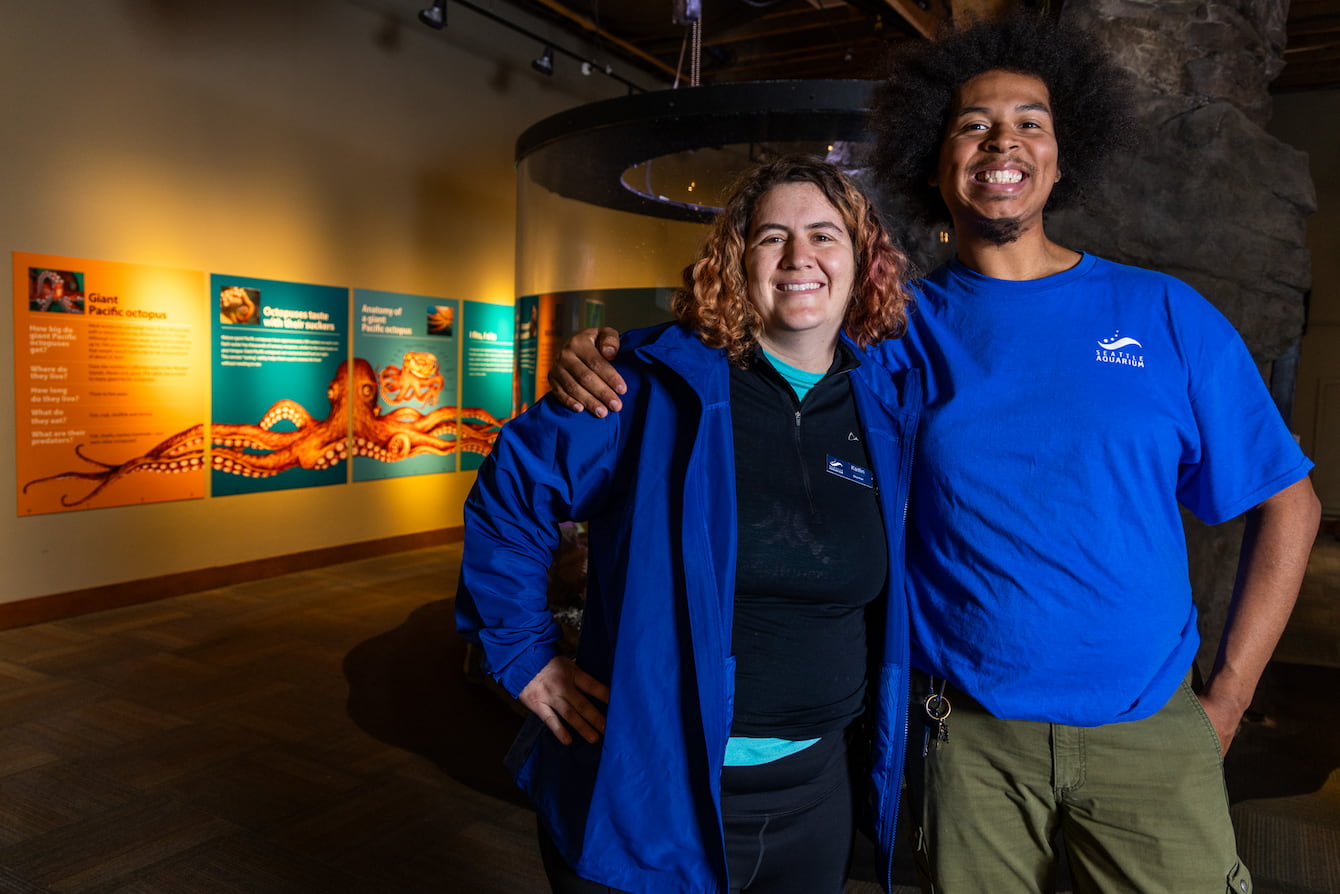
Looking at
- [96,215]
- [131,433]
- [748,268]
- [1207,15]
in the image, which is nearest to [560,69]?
[96,215]

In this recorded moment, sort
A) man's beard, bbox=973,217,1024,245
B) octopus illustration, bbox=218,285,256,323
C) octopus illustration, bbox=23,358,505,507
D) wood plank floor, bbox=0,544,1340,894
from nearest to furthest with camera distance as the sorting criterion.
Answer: man's beard, bbox=973,217,1024,245 < wood plank floor, bbox=0,544,1340,894 < octopus illustration, bbox=23,358,505,507 < octopus illustration, bbox=218,285,256,323

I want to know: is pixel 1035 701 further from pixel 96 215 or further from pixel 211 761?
pixel 96 215

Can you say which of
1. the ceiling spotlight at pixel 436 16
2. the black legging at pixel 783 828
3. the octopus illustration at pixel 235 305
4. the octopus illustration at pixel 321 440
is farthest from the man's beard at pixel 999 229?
the ceiling spotlight at pixel 436 16

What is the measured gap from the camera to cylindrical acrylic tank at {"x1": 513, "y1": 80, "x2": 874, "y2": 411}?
11.3 feet

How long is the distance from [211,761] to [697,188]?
2.90 meters

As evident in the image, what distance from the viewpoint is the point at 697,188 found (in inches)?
150

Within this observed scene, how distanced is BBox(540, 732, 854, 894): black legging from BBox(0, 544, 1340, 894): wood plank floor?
146 cm

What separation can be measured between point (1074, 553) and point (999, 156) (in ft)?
2.19

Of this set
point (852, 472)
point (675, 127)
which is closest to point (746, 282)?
point (852, 472)

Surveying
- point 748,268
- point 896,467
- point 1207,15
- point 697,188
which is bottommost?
point 896,467

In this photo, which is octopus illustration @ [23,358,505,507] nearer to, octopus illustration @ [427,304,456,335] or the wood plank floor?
octopus illustration @ [427,304,456,335]

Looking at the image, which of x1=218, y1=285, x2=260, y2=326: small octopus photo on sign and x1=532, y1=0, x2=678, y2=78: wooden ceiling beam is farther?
x1=532, y1=0, x2=678, y2=78: wooden ceiling beam

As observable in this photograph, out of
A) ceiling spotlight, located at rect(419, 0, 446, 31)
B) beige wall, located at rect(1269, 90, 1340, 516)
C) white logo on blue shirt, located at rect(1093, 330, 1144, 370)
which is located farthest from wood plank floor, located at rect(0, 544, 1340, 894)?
beige wall, located at rect(1269, 90, 1340, 516)

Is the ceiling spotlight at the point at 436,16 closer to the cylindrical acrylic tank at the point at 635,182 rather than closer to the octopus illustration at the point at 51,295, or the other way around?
the cylindrical acrylic tank at the point at 635,182
